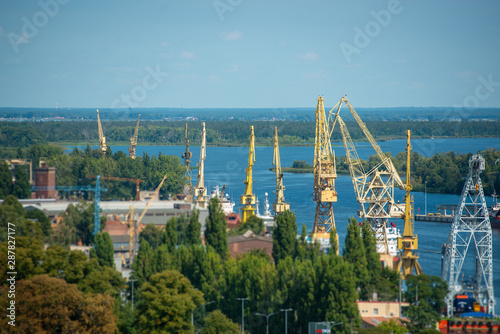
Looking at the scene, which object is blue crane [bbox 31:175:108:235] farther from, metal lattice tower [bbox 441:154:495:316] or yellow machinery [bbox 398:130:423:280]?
metal lattice tower [bbox 441:154:495:316]

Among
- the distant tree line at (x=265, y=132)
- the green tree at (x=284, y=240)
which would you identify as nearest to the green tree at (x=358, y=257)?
the green tree at (x=284, y=240)

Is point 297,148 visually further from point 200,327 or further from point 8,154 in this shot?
point 200,327

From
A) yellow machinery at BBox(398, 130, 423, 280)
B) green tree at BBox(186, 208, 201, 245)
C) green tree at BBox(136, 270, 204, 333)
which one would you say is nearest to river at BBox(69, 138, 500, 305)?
yellow machinery at BBox(398, 130, 423, 280)

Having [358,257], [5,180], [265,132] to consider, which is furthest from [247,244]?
[265,132]

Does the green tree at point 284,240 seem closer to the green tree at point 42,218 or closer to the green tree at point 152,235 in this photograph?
the green tree at point 152,235

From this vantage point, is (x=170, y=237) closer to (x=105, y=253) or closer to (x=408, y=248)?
(x=105, y=253)

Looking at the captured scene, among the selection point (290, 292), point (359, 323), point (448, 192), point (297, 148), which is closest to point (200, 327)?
point (290, 292)
